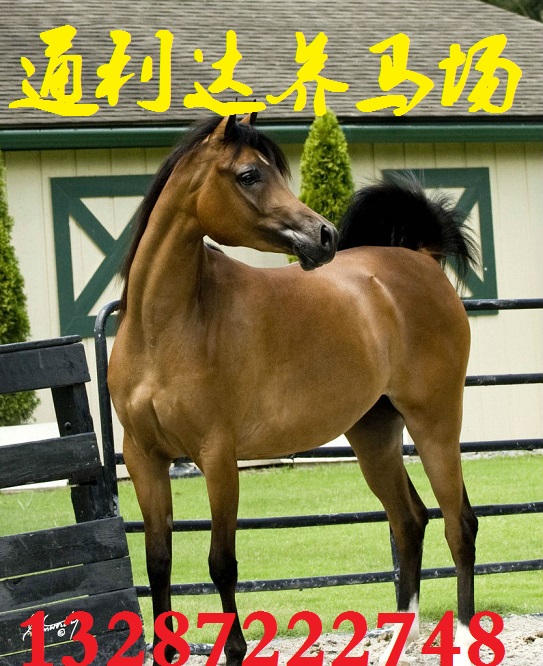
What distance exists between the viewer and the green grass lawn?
5.98 meters

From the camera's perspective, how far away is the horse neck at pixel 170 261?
3.94 meters

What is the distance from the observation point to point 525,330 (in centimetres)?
1220

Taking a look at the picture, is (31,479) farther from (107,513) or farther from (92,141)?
(92,141)

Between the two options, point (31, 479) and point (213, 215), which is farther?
point (31, 479)

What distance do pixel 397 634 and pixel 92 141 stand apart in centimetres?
728

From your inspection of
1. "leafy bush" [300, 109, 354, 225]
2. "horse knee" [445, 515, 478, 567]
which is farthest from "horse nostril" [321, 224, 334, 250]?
"leafy bush" [300, 109, 354, 225]

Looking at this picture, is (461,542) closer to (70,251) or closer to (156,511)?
(156,511)

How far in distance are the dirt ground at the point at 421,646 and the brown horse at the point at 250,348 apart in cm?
22

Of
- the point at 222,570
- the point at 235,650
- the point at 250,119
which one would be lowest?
the point at 235,650

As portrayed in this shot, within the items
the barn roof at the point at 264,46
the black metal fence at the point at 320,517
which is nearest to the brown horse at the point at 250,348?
the black metal fence at the point at 320,517

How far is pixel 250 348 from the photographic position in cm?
402

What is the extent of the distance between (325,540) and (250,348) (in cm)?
411

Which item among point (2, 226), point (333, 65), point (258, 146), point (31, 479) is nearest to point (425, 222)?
point (258, 146)

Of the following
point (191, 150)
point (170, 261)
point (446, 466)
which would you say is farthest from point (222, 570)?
point (191, 150)
